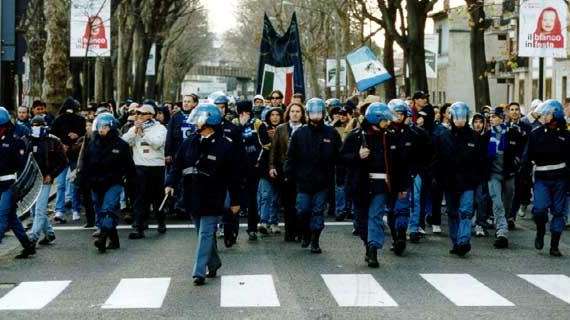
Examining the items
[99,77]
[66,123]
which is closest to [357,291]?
[66,123]

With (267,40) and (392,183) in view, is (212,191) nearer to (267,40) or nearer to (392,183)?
(392,183)

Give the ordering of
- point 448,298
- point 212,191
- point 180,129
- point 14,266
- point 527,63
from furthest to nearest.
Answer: point 527,63, point 180,129, point 14,266, point 212,191, point 448,298

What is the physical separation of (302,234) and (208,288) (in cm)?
396

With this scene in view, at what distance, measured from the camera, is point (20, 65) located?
1017 inches

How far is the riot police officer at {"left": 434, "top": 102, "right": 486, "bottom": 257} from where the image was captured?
15070 millimetres

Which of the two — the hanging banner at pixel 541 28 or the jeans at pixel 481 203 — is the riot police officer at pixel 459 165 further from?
the hanging banner at pixel 541 28

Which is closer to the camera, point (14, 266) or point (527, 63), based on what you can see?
point (14, 266)

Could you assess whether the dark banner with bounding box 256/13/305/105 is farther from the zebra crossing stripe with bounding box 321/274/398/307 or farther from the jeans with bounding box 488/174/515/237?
the zebra crossing stripe with bounding box 321/274/398/307

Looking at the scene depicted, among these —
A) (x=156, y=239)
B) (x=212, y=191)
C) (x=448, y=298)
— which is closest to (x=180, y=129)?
(x=156, y=239)

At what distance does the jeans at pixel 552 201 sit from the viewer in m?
15.2

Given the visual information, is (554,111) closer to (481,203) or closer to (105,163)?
(481,203)

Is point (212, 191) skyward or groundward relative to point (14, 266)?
skyward

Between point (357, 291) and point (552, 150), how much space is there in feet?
14.0

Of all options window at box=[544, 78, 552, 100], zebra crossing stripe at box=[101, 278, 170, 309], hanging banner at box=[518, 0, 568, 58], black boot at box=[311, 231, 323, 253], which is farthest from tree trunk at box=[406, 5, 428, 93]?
window at box=[544, 78, 552, 100]
